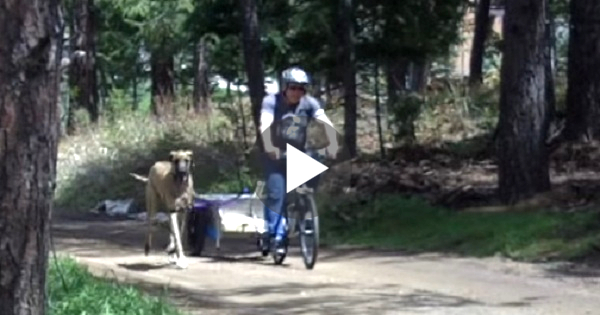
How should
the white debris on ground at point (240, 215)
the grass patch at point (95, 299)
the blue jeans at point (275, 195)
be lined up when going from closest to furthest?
the grass patch at point (95, 299) → the blue jeans at point (275, 195) → the white debris on ground at point (240, 215)

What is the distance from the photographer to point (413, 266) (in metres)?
14.6

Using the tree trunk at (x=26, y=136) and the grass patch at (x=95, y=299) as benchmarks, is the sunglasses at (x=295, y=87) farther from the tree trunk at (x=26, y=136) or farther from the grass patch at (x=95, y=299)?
the tree trunk at (x=26, y=136)

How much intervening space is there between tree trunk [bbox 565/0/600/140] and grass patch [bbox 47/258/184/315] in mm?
10562

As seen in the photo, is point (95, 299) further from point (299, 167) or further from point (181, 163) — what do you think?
point (299, 167)

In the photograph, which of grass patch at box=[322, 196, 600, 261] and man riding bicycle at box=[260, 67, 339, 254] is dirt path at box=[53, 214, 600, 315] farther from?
man riding bicycle at box=[260, 67, 339, 254]

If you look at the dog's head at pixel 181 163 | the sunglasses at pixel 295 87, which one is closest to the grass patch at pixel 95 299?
the dog's head at pixel 181 163

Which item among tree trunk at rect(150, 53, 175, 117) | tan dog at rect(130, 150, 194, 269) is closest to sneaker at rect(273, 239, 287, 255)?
tan dog at rect(130, 150, 194, 269)

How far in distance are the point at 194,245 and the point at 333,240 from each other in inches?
99.9

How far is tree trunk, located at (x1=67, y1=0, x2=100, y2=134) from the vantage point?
3347cm

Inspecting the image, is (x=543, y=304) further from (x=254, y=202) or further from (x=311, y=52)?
(x=311, y=52)

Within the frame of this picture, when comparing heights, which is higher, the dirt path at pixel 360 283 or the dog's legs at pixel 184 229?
the dog's legs at pixel 184 229

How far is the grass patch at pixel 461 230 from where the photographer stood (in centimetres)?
1497

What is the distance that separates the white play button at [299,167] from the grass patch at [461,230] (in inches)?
82.8

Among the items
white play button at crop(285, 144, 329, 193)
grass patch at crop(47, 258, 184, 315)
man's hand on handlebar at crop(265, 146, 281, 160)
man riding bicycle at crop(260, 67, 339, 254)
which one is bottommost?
grass patch at crop(47, 258, 184, 315)
